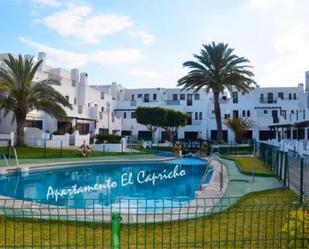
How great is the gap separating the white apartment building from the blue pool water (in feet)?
71.9

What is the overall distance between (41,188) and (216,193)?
754 centimetres

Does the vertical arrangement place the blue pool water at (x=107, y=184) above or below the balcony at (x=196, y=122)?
below

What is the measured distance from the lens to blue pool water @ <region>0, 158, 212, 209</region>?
13.3 metres

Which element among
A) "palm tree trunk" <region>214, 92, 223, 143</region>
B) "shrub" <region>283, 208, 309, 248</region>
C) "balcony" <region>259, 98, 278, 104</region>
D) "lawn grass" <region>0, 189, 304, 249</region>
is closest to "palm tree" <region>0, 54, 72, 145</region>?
"palm tree trunk" <region>214, 92, 223, 143</region>

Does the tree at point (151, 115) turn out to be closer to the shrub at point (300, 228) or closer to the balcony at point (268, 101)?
the balcony at point (268, 101)

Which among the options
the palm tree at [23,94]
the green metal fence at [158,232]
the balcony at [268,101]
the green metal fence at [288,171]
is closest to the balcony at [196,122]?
the balcony at [268,101]

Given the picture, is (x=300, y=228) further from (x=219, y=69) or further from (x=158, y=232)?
(x=219, y=69)

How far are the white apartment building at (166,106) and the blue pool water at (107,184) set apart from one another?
21929 mm

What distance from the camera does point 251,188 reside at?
1342 cm

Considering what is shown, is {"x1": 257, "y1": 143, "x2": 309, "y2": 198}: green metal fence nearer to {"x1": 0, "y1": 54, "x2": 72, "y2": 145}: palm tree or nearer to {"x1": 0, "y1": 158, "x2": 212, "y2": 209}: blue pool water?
{"x1": 0, "y1": 158, "x2": 212, "y2": 209}: blue pool water

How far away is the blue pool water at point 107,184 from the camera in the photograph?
13297mm

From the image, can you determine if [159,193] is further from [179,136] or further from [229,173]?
[179,136]

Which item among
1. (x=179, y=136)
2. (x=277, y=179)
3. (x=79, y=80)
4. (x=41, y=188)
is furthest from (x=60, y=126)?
(x=277, y=179)

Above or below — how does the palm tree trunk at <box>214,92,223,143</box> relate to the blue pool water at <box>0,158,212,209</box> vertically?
above
